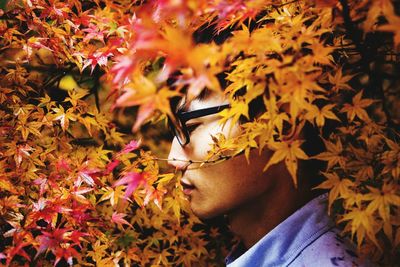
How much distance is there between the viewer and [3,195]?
2016 mm

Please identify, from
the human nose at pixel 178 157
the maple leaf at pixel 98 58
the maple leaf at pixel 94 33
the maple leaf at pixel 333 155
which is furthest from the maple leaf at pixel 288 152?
the maple leaf at pixel 94 33

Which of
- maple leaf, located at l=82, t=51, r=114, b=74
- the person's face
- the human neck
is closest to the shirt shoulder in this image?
the human neck

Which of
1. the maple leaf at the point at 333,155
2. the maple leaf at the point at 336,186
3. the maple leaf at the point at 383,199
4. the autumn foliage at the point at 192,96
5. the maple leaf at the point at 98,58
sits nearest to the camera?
the autumn foliage at the point at 192,96

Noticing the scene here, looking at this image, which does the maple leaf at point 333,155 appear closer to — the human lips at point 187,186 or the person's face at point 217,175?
the person's face at point 217,175

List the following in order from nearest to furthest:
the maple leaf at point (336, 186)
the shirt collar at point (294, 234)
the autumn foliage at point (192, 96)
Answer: the autumn foliage at point (192, 96) → the maple leaf at point (336, 186) → the shirt collar at point (294, 234)

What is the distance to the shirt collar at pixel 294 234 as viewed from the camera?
1.68m

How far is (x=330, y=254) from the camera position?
1521 millimetres

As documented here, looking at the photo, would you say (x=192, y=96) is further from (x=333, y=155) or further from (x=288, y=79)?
(x=333, y=155)

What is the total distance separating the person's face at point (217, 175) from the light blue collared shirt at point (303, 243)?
0.66 ft

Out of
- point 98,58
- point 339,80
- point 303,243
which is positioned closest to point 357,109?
point 339,80

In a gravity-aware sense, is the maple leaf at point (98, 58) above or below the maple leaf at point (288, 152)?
above

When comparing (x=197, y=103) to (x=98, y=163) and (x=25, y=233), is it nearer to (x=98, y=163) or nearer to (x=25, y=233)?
(x=98, y=163)

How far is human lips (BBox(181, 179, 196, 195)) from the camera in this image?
6.17 feet

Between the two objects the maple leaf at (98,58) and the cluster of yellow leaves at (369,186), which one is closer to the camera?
the cluster of yellow leaves at (369,186)
